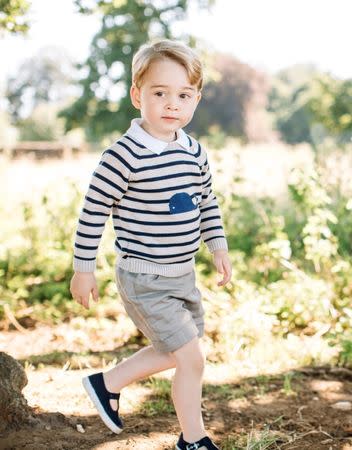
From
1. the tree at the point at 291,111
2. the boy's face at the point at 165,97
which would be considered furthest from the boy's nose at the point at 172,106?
the tree at the point at 291,111

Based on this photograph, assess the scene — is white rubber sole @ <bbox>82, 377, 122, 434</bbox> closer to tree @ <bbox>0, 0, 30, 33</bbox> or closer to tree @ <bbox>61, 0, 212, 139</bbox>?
tree @ <bbox>0, 0, 30, 33</bbox>

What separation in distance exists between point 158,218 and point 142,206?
7 cm

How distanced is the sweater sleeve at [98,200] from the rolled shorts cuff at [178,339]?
386 mm

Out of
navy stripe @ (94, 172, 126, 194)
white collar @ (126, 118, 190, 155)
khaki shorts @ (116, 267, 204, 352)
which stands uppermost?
white collar @ (126, 118, 190, 155)

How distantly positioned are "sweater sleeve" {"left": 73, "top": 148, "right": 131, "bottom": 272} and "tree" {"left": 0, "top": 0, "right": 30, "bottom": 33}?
1.44 meters

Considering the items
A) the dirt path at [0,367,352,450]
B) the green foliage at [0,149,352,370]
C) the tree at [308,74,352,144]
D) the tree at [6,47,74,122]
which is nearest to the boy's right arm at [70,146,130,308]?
the dirt path at [0,367,352,450]

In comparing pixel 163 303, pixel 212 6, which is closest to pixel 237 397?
pixel 163 303

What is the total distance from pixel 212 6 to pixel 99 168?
521 inches

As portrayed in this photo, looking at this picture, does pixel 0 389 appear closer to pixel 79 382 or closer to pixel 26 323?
pixel 79 382

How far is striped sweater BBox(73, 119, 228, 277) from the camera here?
87.0 inches

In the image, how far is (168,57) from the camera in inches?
88.7

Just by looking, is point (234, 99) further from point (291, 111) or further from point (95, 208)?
point (95, 208)

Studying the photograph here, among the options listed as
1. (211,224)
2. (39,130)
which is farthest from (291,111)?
(211,224)

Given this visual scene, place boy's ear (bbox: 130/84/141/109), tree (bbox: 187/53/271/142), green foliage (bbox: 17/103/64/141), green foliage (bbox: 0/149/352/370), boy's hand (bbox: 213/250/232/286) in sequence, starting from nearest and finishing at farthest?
boy's ear (bbox: 130/84/141/109) → boy's hand (bbox: 213/250/232/286) → green foliage (bbox: 0/149/352/370) → green foliage (bbox: 17/103/64/141) → tree (bbox: 187/53/271/142)
